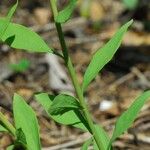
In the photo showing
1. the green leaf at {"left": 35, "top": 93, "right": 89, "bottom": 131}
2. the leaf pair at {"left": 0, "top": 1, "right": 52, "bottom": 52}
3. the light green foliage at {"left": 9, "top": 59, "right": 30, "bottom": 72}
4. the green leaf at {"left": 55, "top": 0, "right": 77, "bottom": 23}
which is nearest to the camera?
the green leaf at {"left": 55, "top": 0, "right": 77, "bottom": 23}

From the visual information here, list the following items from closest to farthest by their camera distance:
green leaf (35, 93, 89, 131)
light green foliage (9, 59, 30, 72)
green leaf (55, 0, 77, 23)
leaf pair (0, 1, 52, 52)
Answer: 1. green leaf (55, 0, 77, 23)
2. leaf pair (0, 1, 52, 52)
3. green leaf (35, 93, 89, 131)
4. light green foliage (9, 59, 30, 72)

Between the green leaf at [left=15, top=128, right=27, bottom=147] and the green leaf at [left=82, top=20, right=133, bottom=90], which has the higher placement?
the green leaf at [left=82, top=20, right=133, bottom=90]

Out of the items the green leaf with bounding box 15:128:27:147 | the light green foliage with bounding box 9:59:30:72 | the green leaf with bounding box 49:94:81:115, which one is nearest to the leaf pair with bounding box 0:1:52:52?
the green leaf with bounding box 49:94:81:115

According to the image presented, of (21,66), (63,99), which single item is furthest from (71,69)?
(21,66)

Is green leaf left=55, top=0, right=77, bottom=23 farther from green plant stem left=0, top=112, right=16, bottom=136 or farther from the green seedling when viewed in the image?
green plant stem left=0, top=112, right=16, bottom=136

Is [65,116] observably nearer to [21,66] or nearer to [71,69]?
[71,69]

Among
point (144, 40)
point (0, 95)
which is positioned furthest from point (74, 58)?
point (0, 95)
